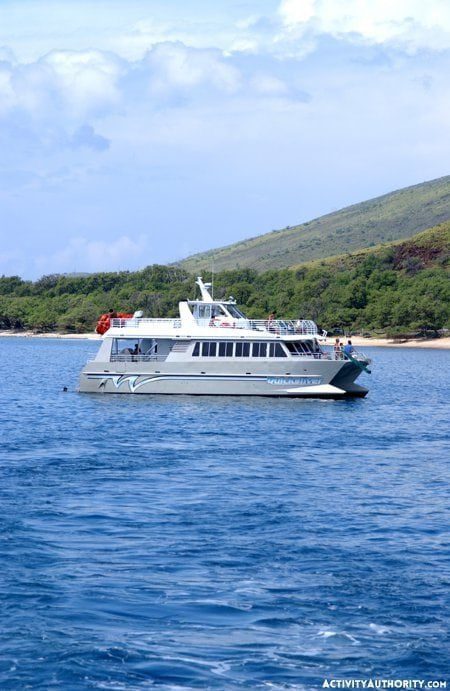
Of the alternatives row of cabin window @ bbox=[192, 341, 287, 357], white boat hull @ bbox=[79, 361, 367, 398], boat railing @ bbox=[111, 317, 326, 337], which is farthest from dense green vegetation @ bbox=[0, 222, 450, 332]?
row of cabin window @ bbox=[192, 341, 287, 357]

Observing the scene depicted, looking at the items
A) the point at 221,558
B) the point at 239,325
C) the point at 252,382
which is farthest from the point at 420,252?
the point at 221,558

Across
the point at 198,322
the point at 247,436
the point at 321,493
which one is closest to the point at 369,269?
the point at 198,322

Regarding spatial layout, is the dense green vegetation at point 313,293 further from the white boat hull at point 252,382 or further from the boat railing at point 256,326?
the white boat hull at point 252,382

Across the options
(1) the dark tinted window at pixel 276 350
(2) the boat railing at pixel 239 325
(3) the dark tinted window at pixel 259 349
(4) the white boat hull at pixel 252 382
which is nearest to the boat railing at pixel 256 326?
(2) the boat railing at pixel 239 325

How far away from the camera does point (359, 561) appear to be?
62.5ft

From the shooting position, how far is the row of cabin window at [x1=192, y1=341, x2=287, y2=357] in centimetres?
4725

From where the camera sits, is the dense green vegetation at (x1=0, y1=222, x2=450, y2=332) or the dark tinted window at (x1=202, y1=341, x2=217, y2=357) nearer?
the dark tinted window at (x1=202, y1=341, x2=217, y2=357)

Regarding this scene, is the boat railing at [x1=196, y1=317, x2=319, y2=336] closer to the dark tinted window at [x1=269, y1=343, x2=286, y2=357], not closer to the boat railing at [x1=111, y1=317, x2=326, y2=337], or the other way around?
the boat railing at [x1=111, y1=317, x2=326, y2=337]

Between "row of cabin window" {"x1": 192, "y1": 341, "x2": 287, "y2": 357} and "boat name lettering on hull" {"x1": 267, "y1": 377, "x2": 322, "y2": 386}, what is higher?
"row of cabin window" {"x1": 192, "y1": 341, "x2": 287, "y2": 357}

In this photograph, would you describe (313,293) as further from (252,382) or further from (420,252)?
(252,382)

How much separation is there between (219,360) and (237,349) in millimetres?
934

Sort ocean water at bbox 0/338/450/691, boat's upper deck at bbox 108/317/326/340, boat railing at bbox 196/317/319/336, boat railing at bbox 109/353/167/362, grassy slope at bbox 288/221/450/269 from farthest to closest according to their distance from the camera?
1. grassy slope at bbox 288/221/450/269
2. boat railing at bbox 109/353/167/362
3. boat railing at bbox 196/317/319/336
4. boat's upper deck at bbox 108/317/326/340
5. ocean water at bbox 0/338/450/691

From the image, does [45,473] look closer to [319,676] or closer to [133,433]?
[133,433]

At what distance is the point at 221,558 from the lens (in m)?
19.2
